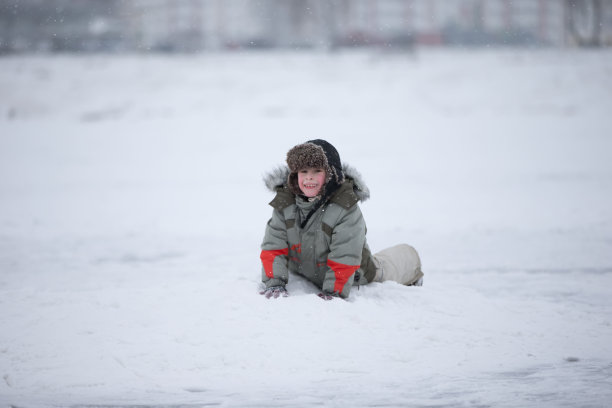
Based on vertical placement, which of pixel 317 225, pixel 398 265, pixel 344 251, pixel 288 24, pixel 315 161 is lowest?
pixel 398 265

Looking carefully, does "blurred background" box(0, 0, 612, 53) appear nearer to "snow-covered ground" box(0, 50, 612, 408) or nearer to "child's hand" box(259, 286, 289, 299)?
"snow-covered ground" box(0, 50, 612, 408)

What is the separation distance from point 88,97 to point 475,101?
12.3 m

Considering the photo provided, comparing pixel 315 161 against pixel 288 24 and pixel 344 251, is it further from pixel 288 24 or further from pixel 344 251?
pixel 288 24

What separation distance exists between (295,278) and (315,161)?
843mm

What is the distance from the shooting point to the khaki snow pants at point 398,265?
343cm

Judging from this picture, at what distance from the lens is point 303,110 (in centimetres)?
1524

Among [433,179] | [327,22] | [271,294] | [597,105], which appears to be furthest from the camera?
A: [327,22]

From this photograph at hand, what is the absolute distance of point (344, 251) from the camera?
291 cm

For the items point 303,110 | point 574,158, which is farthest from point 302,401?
point 303,110

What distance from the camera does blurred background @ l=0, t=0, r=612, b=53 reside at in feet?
86.9

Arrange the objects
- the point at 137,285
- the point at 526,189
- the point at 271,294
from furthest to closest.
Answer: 1. the point at 526,189
2. the point at 137,285
3. the point at 271,294

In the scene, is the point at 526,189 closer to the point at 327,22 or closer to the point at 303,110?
the point at 303,110

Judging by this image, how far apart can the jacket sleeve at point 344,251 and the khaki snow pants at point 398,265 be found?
437mm

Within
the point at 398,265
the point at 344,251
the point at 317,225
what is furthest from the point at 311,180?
the point at 398,265
